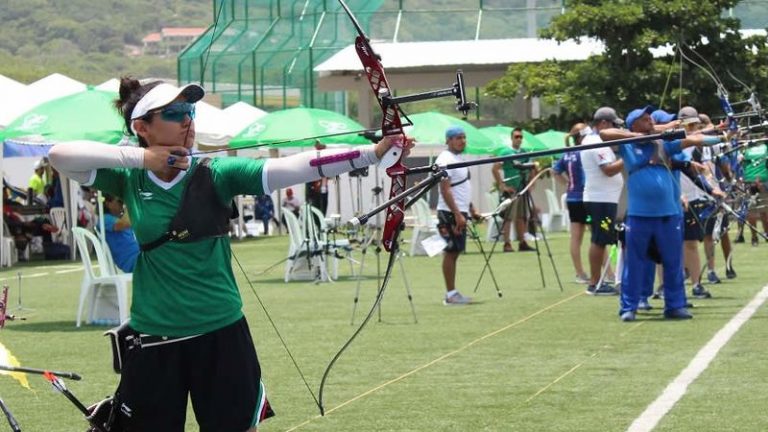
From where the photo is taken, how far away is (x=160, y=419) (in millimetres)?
5832

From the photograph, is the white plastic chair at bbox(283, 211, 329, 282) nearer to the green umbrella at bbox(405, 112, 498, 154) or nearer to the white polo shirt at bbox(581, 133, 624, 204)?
the white polo shirt at bbox(581, 133, 624, 204)

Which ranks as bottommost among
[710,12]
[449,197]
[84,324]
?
[84,324]

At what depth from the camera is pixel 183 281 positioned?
5828mm

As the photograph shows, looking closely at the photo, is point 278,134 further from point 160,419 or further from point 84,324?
point 160,419

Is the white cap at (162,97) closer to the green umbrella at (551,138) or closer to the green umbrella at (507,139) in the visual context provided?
the green umbrella at (507,139)

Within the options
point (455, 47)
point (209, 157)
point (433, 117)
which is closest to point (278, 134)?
point (433, 117)

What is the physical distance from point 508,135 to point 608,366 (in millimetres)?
26413

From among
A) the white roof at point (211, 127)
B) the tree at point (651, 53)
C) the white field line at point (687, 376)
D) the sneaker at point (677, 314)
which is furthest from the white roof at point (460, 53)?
the white field line at point (687, 376)

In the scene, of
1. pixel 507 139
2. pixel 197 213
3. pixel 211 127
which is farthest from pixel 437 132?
pixel 197 213

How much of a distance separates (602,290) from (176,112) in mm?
11625

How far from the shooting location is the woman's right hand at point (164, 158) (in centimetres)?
571

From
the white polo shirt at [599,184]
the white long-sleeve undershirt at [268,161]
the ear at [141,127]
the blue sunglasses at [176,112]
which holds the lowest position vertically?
the white polo shirt at [599,184]

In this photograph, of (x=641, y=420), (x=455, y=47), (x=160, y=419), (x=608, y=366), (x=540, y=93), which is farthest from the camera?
(x=455, y=47)

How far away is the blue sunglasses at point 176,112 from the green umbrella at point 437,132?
66.2 feet
